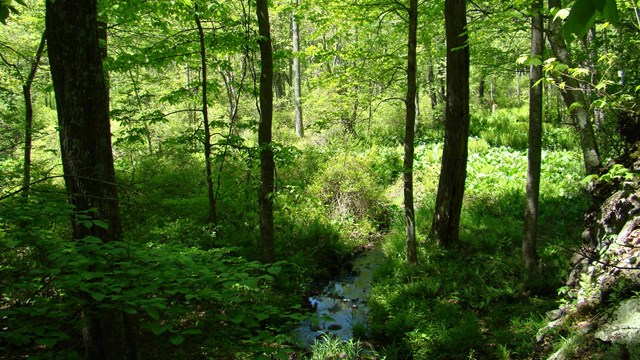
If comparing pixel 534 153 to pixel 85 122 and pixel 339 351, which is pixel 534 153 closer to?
pixel 339 351

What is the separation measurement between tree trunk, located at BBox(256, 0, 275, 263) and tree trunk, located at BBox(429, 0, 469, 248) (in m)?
3.26

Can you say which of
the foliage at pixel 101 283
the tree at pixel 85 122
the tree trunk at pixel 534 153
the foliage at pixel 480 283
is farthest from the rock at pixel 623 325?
the tree at pixel 85 122

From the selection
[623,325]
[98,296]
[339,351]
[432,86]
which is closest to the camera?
[98,296]

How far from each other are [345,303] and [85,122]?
5.32 m

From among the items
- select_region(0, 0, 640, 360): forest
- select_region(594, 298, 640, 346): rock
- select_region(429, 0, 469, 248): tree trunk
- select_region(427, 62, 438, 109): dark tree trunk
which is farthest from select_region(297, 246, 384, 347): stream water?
select_region(427, 62, 438, 109): dark tree trunk

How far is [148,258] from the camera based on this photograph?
2508 millimetres

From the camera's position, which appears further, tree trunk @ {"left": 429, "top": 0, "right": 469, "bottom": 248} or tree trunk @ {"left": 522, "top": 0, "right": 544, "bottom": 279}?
tree trunk @ {"left": 429, "top": 0, "right": 469, "bottom": 248}

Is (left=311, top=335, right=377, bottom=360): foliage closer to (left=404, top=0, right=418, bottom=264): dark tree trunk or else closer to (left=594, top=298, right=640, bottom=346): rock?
(left=404, top=0, right=418, bottom=264): dark tree trunk

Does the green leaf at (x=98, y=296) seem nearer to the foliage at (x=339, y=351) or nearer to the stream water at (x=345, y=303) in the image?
the stream water at (x=345, y=303)

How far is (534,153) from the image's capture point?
567 centimetres

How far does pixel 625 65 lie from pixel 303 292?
7.32 metres

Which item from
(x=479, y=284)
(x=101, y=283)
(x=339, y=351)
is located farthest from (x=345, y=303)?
(x=101, y=283)

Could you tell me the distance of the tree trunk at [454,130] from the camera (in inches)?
266

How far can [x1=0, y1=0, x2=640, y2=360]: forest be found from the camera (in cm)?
253
